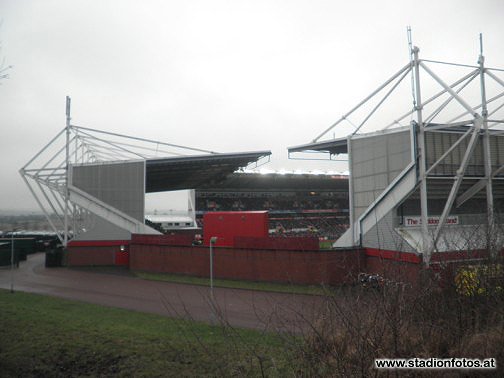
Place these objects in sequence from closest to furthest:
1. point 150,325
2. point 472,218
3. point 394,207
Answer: point 150,325, point 394,207, point 472,218

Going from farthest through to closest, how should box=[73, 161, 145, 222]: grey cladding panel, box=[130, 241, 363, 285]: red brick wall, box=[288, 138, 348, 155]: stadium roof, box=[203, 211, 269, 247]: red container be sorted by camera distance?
box=[73, 161, 145, 222]: grey cladding panel → box=[288, 138, 348, 155]: stadium roof → box=[203, 211, 269, 247]: red container → box=[130, 241, 363, 285]: red brick wall

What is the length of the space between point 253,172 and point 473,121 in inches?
1834

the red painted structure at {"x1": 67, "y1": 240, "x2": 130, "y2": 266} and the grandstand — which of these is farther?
the grandstand

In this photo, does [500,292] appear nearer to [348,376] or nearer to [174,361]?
[348,376]

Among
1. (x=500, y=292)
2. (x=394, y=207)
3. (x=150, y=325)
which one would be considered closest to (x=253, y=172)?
(x=394, y=207)

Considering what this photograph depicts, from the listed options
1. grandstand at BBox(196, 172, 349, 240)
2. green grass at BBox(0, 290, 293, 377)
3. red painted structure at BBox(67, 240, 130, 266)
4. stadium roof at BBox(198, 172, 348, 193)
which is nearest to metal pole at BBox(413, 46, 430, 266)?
green grass at BBox(0, 290, 293, 377)

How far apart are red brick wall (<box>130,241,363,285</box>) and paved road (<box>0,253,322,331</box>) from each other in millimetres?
1915

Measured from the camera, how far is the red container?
25.9 m

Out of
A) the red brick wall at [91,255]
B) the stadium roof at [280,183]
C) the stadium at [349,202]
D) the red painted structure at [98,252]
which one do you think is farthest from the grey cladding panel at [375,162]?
the stadium roof at [280,183]

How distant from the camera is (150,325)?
1332 centimetres

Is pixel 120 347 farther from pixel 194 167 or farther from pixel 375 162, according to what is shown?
pixel 194 167

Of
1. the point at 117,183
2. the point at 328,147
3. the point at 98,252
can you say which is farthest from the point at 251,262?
the point at 98,252

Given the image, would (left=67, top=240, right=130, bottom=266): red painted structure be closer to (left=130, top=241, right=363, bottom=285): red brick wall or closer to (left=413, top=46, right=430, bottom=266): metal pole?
(left=130, top=241, right=363, bottom=285): red brick wall

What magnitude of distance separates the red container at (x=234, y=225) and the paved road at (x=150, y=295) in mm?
5162
